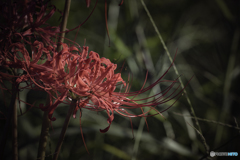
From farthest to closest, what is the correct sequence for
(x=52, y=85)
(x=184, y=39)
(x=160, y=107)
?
(x=184, y=39)
(x=160, y=107)
(x=52, y=85)

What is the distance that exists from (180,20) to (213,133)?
0.43 meters

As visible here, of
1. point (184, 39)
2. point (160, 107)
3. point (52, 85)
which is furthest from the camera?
point (184, 39)

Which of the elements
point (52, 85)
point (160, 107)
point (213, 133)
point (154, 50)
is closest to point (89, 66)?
point (52, 85)

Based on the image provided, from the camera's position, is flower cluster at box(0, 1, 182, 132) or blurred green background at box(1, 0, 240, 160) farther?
blurred green background at box(1, 0, 240, 160)

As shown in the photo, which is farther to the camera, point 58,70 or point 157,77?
point 157,77

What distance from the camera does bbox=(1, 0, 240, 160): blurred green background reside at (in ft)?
1.71

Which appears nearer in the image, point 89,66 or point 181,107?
point 89,66

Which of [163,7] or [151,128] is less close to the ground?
[163,7]

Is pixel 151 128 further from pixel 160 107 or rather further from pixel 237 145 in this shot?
pixel 237 145

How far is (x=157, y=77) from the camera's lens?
0.54 m

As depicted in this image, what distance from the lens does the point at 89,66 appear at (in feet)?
0.78

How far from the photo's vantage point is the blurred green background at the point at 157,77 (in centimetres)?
52

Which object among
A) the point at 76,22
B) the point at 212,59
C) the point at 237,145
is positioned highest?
the point at 76,22

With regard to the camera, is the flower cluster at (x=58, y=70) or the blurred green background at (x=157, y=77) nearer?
the flower cluster at (x=58, y=70)
